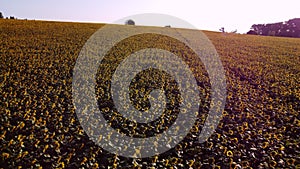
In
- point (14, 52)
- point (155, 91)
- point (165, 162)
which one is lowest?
point (165, 162)

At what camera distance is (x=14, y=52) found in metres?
13.3

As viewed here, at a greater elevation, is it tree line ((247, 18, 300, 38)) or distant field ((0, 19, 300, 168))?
tree line ((247, 18, 300, 38))

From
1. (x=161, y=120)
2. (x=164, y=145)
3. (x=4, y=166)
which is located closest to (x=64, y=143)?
(x=4, y=166)

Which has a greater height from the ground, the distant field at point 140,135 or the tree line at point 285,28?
the tree line at point 285,28

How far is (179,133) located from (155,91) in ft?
9.48

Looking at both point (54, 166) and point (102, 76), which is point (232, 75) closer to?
point (102, 76)

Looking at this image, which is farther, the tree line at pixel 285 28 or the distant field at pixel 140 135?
the tree line at pixel 285 28

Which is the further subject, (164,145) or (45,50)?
(45,50)

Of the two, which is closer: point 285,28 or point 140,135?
point 140,135

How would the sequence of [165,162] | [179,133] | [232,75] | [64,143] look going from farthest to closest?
[232,75] < [179,133] < [64,143] < [165,162]

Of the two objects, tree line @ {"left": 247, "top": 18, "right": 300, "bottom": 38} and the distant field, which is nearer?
Result: the distant field

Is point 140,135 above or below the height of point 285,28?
below

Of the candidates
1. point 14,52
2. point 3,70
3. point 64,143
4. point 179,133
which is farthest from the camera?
point 14,52

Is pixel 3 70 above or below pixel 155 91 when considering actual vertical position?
above
